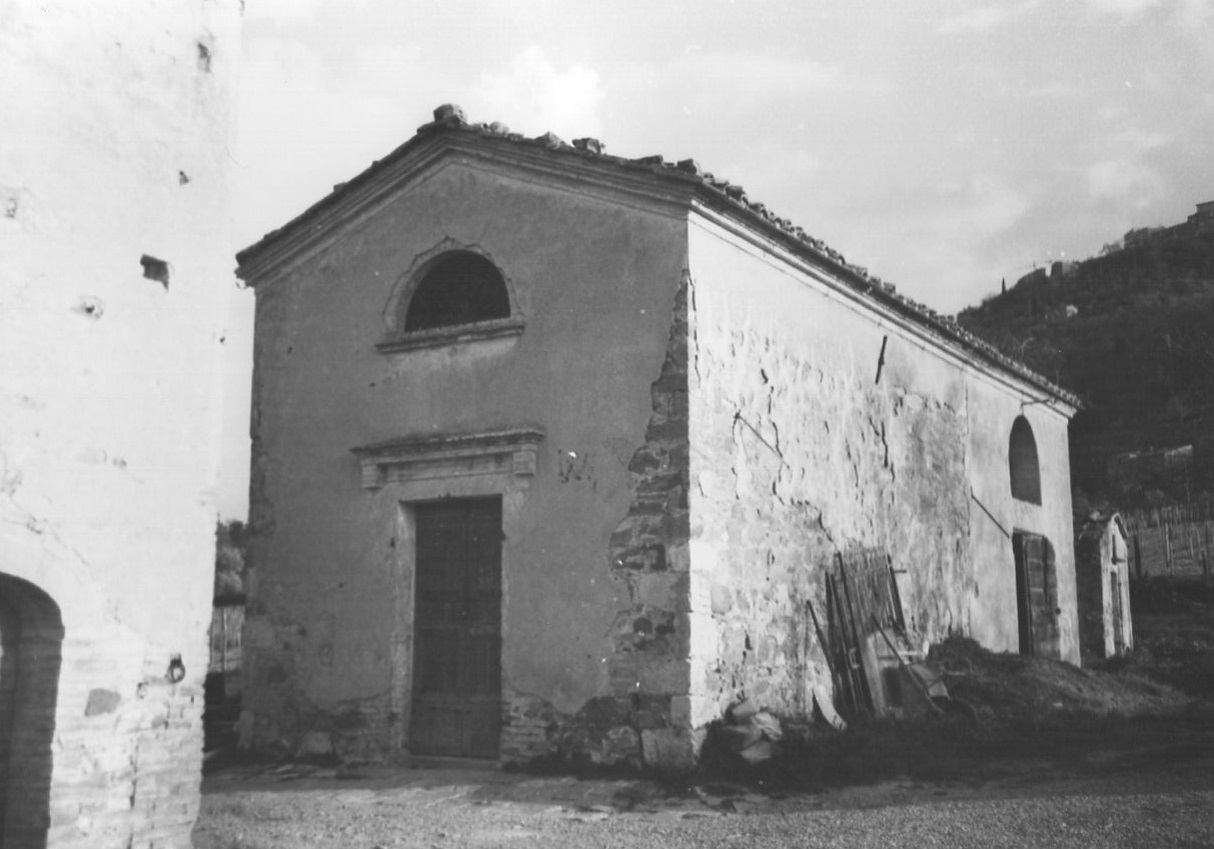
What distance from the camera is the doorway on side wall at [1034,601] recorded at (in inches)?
597

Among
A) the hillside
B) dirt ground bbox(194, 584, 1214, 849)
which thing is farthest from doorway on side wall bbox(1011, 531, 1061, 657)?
the hillside

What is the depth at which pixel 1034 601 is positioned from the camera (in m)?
15.3

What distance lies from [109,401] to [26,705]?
1.55 meters

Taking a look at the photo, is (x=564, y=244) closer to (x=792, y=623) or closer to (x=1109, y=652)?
(x=792, y=623)

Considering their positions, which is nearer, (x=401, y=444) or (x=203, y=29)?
(x=203, y=29)

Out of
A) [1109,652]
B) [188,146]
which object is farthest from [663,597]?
[1109,652]

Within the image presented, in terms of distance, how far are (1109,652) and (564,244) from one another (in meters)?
11.4

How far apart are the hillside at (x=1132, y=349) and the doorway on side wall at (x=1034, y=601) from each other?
10.9 meters

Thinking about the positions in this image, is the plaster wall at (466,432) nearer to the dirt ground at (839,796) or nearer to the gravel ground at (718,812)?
the dirt ground at (839,796)

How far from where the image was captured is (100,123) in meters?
6.06

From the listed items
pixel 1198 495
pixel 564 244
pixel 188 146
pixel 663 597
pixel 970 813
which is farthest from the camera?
pixel 1198 495

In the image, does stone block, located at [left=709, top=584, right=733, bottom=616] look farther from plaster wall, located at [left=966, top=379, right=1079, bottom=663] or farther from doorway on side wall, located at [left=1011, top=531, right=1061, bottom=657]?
doorway on side wall, located at [left=1011, top=531, right=1061, bottom=657]

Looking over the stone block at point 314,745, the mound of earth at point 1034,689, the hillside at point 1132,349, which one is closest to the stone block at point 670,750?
the stone block at point 314,745

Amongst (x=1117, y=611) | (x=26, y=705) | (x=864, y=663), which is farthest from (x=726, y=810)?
(x=1117, y=611)
